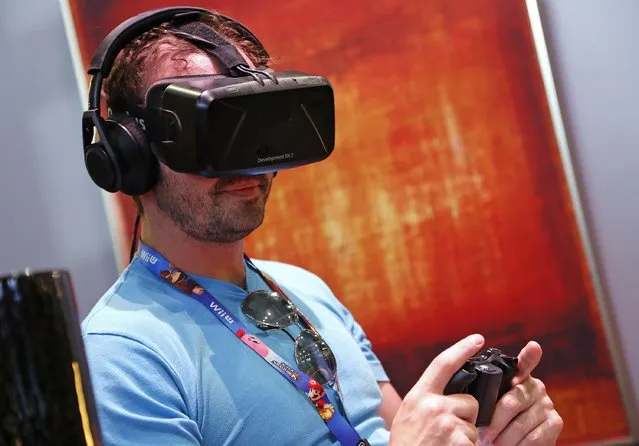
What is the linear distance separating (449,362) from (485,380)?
0.07 meters

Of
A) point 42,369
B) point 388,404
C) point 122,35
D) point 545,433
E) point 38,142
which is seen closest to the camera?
point 42,369

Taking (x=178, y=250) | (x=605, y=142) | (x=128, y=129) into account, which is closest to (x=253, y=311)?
(x=178, y=250)

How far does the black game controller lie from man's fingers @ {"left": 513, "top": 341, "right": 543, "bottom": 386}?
11mm

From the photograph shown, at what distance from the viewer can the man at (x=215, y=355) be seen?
1.14m

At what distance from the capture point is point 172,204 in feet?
4.39

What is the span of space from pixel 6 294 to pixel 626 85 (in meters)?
1.78

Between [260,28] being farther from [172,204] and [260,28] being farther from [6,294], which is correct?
[6,294]

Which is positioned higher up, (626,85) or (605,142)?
(626,85)

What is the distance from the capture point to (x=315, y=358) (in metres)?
1.33

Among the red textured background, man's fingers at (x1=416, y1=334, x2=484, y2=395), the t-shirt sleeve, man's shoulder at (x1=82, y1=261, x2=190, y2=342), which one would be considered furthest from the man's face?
the red textured background

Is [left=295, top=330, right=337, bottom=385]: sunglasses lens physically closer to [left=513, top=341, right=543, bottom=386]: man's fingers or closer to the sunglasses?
the sunglasses

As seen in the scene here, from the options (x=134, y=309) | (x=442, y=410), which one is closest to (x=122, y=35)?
(x=134, y=309)

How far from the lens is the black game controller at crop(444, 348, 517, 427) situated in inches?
45.0

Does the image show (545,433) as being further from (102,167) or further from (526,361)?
(102,167)
